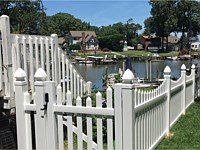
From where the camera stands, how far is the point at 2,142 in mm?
4938

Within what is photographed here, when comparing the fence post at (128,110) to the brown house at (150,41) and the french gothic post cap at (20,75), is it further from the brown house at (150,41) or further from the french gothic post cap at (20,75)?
the brown house at (150,41)

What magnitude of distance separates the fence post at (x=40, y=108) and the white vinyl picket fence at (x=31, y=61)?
1152 mm

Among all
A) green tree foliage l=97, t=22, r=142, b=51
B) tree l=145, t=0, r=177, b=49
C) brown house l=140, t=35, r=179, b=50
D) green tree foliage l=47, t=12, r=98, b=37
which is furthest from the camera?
green tree foliage l=47, t=12, r=98, b=37

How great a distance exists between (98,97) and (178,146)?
259cm

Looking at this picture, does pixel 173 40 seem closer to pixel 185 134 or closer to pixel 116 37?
pixel 116 37

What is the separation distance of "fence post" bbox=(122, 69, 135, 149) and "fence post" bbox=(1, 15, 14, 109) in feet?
7.07

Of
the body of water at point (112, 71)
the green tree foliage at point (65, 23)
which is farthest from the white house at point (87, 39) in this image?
the body of water at point (112, 71)

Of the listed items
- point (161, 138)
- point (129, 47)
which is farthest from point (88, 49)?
point (161, 138)

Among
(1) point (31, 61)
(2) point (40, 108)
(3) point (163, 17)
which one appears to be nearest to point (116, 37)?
(3) point (163, 17)

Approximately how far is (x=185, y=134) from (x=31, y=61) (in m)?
3.42

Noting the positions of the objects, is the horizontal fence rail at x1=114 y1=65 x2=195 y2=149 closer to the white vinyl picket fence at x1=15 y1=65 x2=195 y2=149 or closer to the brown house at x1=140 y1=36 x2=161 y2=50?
the white vinyl picket fence at x1=15 y1=65 x2=195 y2=149

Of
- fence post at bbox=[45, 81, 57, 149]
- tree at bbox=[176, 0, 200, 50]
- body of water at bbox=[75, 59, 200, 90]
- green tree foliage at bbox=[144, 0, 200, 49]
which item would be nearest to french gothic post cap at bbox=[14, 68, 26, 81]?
fence post at bbox=[45, 81, 57, 149]

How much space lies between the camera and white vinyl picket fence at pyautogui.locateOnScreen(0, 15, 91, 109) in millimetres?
4723

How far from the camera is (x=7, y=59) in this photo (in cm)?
472
